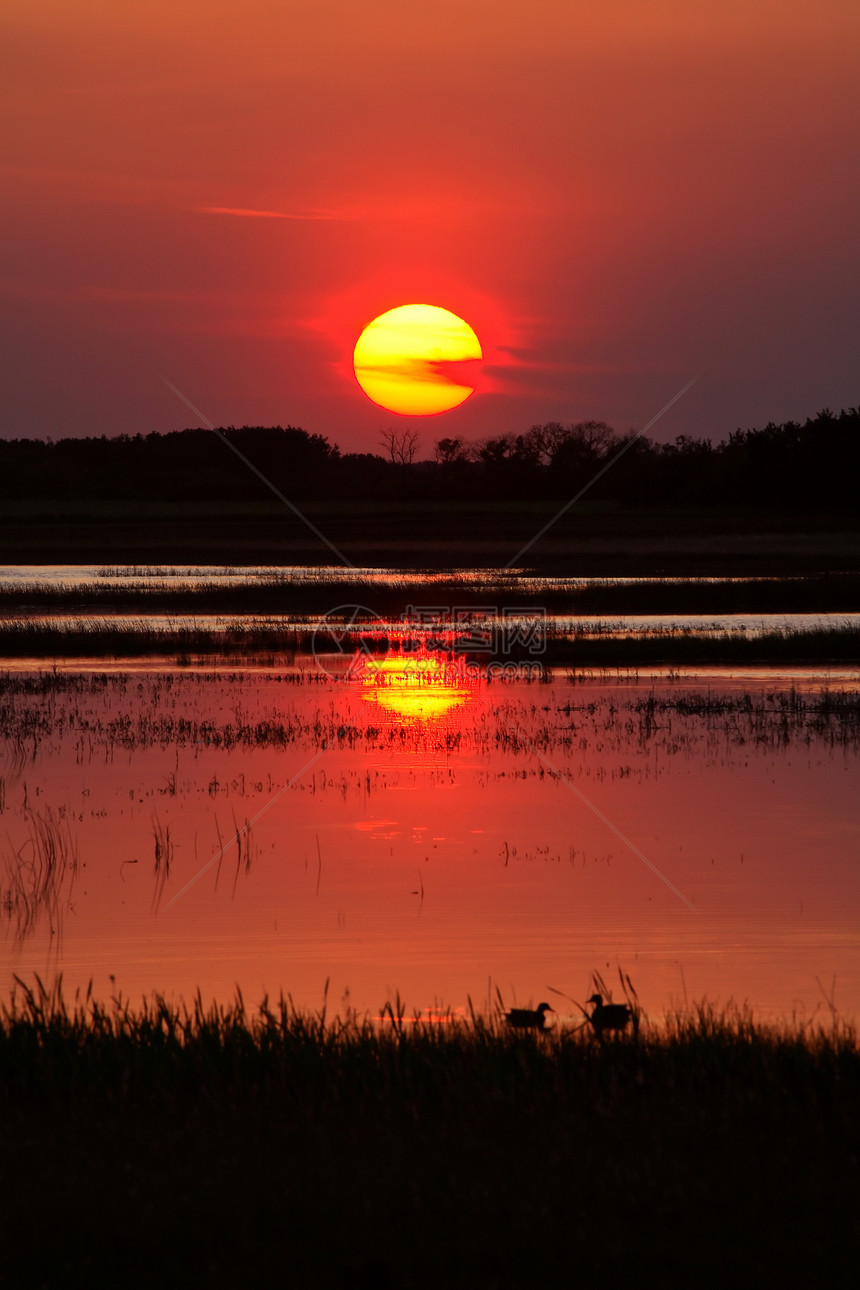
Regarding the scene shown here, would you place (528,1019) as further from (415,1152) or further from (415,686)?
(415,686)

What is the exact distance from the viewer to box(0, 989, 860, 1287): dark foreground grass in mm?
4594

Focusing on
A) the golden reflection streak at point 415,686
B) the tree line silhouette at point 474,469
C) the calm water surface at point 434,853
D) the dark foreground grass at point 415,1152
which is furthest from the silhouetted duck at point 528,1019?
the tree line silhouette at point 474,469

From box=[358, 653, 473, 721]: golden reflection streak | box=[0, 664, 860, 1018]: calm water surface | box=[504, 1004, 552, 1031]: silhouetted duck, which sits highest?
box=[358, 653, 473, 721]: golden reflection streak

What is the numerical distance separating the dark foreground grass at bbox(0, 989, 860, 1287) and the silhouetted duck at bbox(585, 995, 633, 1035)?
0.40 feet

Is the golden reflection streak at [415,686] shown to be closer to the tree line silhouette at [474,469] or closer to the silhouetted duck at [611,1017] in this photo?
the silhouetted duck at [611,1017]

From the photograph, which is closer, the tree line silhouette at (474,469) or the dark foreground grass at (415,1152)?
the dark foreground grass at (415,1152)

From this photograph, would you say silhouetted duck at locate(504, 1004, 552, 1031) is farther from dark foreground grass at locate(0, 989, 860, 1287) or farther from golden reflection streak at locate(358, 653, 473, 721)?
golden reflection streak at locate(358, 653, 473, 721)

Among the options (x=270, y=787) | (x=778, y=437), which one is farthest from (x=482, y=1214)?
(x=778, y=437)

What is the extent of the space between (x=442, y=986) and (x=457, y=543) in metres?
67.7

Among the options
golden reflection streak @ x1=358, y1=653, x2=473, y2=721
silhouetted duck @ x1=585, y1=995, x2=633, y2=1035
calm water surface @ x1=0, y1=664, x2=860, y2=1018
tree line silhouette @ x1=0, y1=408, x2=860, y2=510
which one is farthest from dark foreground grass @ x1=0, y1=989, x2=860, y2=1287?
tree line silhouette @ x1=0, y1=408, x2=860, y2=510

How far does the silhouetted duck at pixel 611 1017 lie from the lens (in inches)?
271

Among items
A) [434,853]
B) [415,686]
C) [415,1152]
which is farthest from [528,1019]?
[415,686]

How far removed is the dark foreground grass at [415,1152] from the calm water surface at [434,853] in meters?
1.23

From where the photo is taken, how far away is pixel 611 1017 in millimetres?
6941
